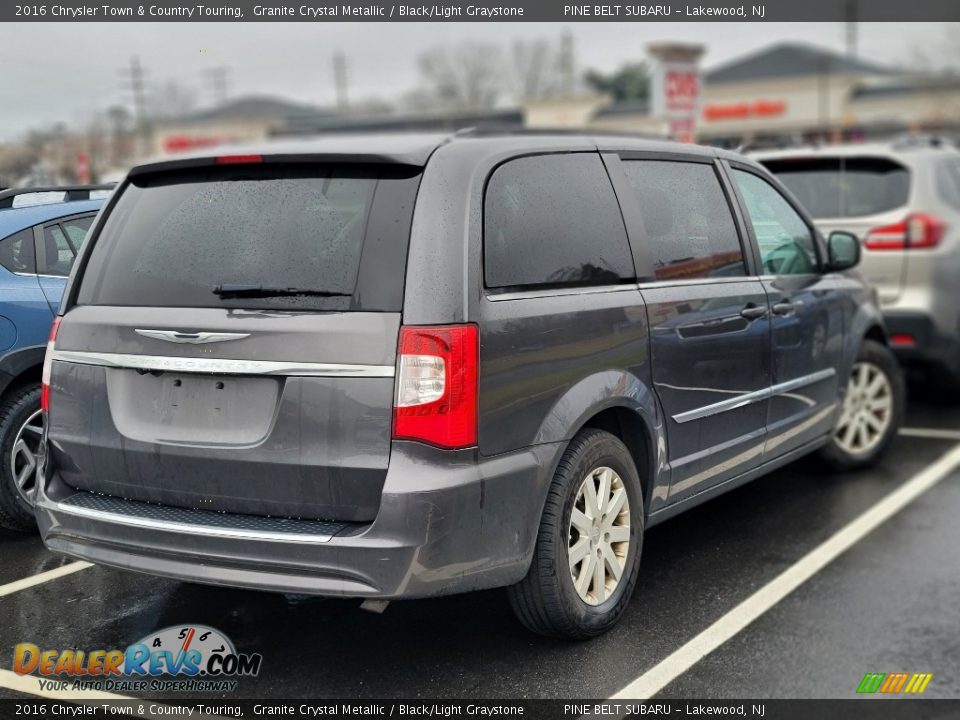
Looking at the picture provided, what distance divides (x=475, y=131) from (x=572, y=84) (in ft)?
248

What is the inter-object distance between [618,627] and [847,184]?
4779 mm

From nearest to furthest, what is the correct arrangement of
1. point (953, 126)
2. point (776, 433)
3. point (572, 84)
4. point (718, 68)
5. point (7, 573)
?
point (7, 573) < point (776, 433) < point (953, 126) < point (718, 68) < point (572, 84)

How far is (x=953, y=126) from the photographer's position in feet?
171

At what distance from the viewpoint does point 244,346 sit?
11.0 feet

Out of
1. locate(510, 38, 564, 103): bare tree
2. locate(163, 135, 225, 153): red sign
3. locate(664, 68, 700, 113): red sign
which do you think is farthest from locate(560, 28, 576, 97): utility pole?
locate(664, 68, 700, 113): red sign

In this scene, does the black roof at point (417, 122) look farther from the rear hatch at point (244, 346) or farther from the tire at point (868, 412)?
the rear hatch at point (244, 346)

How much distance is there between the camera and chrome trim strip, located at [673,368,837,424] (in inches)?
173

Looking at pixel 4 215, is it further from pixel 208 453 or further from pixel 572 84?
pixel 572 84

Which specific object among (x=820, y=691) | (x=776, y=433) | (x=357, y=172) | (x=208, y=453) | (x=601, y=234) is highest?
(x=357, y=172)

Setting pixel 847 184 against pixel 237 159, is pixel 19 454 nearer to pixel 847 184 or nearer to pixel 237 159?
pixel 237 159

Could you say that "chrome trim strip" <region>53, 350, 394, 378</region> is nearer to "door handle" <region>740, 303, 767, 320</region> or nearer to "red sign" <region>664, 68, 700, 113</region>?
"door handle" <region>740, 303, 767, 320</region>

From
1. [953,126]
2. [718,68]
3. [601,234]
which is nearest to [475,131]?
[601,234]

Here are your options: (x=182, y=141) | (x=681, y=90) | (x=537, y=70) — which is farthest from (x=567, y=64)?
(x=681, y=90)

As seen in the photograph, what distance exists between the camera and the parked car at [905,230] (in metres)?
7.45
